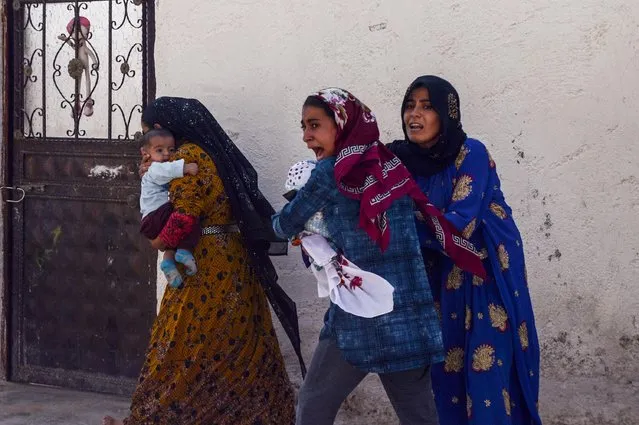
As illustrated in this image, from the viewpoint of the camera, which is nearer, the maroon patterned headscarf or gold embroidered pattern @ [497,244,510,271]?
the maroon patterned headscarf

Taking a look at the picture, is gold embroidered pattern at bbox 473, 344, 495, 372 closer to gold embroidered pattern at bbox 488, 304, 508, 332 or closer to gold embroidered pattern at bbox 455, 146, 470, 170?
gold embroidered pattern at bbox 488, 304, 508, 332

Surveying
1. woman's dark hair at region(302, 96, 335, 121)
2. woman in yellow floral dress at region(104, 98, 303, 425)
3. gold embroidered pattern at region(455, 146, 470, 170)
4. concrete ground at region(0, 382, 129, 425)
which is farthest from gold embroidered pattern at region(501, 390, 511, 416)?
concrete ground at region(0, 382, 129, 425)

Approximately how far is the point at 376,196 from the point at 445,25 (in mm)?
1545

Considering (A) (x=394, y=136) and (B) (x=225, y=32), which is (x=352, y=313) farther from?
(B) (x=225, y=32)

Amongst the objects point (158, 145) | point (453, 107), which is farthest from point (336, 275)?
point (158, 145)

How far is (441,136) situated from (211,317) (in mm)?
1390

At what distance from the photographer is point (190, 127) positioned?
450cm

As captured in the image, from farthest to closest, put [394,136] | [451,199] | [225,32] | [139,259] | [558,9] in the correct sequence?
[139,259]
[225,32]
[394,136]
[558,9]
[451,199]

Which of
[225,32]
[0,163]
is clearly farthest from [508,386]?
[0,163]

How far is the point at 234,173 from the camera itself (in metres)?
4.48

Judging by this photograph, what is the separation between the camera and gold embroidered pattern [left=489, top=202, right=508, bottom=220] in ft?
12.2

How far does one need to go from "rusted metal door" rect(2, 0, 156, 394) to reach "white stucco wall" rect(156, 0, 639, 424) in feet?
3.82

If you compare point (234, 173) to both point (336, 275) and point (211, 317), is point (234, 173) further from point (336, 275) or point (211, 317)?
point (336, 275)

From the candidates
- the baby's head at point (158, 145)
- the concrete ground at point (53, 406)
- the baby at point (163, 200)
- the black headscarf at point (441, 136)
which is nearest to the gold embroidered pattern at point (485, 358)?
the black headscarf at point (441, 136)
